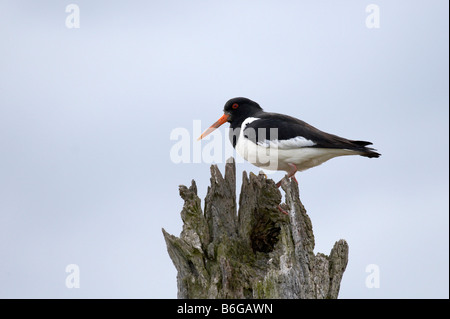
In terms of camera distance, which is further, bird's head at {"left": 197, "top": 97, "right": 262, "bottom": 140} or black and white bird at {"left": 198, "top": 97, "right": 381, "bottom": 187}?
bird's head at {"left": 197, "top": 97, "right": 262, "bottom": 140}

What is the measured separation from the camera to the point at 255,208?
10594 mm

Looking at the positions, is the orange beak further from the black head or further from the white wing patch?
the white wing patch

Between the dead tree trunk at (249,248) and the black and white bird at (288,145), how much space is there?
2.94 m

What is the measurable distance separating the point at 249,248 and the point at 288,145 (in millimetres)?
3732

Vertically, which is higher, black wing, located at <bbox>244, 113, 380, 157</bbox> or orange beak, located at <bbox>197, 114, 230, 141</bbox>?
orange beak, located at <bbox>197, 114, 230, 141</bbox>

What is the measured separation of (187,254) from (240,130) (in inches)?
214

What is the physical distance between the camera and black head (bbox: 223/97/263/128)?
1527cm

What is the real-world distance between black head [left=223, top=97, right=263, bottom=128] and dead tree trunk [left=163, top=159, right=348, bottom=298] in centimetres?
468

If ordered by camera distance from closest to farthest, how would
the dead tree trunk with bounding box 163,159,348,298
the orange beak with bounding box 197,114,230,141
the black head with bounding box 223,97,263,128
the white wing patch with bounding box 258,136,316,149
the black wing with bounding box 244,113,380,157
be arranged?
the dead tree trunk with bounding box 163,159,348,298 → the black wing with bounding box 244,113,380,157 → the white wing patch with bounding box 258,136,316,149 → the black head with bounding box 223,97,263,128 → the orange beak with bounding box 197,114,230,141

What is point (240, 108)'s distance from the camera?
606 inches

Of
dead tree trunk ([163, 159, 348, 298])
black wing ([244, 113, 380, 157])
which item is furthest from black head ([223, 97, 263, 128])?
dead tree trunk ([163, 159, 348, 298])

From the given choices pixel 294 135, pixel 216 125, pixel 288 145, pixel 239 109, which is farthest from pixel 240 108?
pixel 288 145

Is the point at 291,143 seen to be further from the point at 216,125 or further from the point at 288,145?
the point at 216,125
